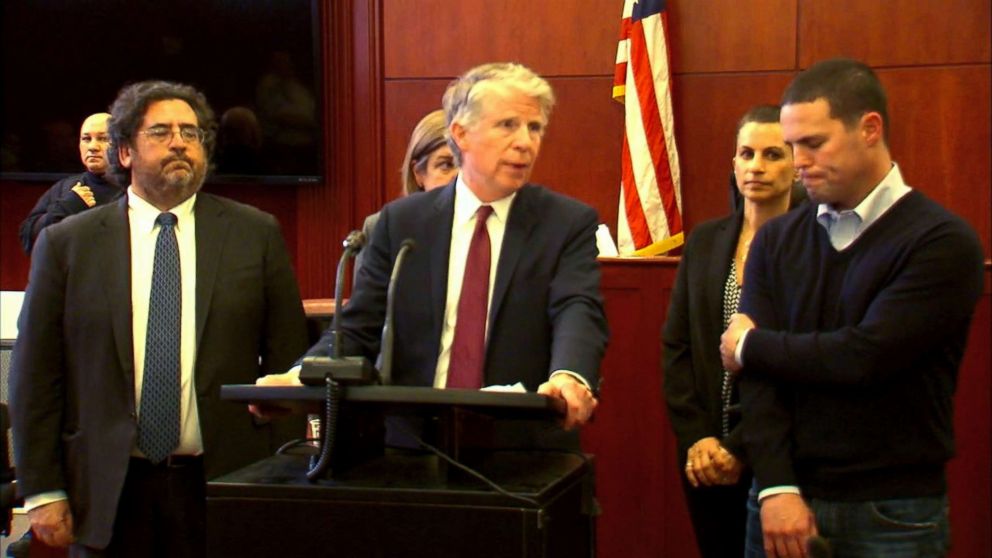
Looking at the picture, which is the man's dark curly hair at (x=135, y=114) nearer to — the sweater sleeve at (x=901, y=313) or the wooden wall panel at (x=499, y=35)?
the sweater sleeve at (x=901, y=313)

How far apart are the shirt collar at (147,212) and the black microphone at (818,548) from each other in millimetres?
1665

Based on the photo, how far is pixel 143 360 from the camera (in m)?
2.96

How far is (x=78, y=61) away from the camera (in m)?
6.14

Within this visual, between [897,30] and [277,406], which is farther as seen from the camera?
[897,30]

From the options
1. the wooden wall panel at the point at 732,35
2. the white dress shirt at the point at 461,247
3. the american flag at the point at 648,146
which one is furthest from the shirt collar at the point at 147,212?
the wooden wall panel at the point at 732,35

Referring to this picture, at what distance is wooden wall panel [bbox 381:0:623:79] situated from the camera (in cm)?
588

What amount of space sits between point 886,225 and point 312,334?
1.70 m

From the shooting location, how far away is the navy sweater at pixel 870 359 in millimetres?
2291

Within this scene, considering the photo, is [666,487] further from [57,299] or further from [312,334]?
[57,299]

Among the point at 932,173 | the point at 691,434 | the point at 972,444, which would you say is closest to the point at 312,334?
the point at 691,434

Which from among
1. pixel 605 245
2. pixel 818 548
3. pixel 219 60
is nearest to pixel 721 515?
pixel 818 548

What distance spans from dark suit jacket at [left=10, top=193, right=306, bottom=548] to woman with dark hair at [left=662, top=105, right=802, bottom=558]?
0.95 meters

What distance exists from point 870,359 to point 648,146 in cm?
343

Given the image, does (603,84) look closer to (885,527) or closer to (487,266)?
(487,266)
